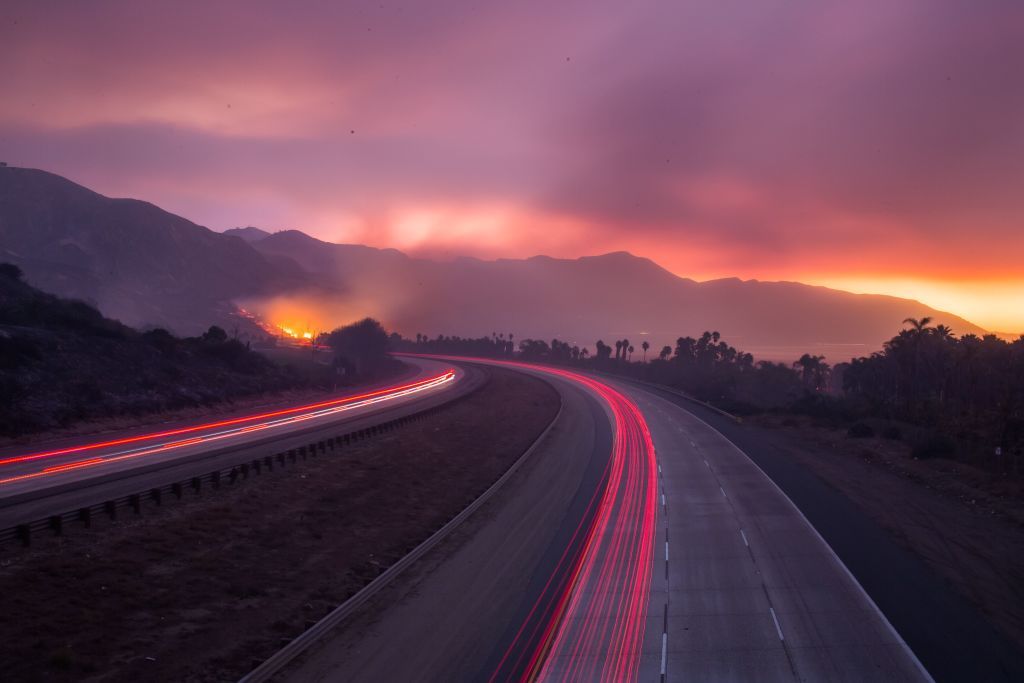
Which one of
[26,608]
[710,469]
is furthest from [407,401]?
[26,608]

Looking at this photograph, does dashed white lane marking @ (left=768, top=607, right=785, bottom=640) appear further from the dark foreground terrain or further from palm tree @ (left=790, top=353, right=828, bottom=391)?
palm tree @ (left=790, top=353, right=828, bottom=391)

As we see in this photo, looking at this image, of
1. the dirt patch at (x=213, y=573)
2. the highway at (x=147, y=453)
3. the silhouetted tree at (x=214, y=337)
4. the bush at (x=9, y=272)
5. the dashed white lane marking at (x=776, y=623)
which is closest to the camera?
the dirt patch at (x=213, y=573)

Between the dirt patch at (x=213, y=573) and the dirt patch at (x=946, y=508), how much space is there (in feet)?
64.3

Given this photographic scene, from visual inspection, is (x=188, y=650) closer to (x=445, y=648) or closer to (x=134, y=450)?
(x=445, y=648)

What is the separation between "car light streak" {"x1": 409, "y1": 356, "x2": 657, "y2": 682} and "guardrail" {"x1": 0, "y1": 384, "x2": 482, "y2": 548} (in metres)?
15.9

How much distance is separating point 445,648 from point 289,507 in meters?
15.4

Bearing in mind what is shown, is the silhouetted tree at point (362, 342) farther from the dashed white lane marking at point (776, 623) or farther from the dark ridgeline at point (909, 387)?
the dashed white lane marking at point (776, 623)

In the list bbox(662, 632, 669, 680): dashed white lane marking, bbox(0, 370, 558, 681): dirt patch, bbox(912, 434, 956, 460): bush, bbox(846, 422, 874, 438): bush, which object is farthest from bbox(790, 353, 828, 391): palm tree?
bbox(662, 632, 669, 680): dashed white lane marking

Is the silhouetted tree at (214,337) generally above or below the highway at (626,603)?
above

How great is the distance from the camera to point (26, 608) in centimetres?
1697

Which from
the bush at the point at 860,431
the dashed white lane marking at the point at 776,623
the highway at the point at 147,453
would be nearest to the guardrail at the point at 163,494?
the highway at the point at 147,453

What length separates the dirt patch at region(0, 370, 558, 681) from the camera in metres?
15.7

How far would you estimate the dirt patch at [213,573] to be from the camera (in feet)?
51.5

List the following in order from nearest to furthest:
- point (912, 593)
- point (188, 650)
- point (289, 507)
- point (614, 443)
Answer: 1. point (188, 650)
2. point (912, 593)
3. point (289, 507)
4. point (614, 443)
